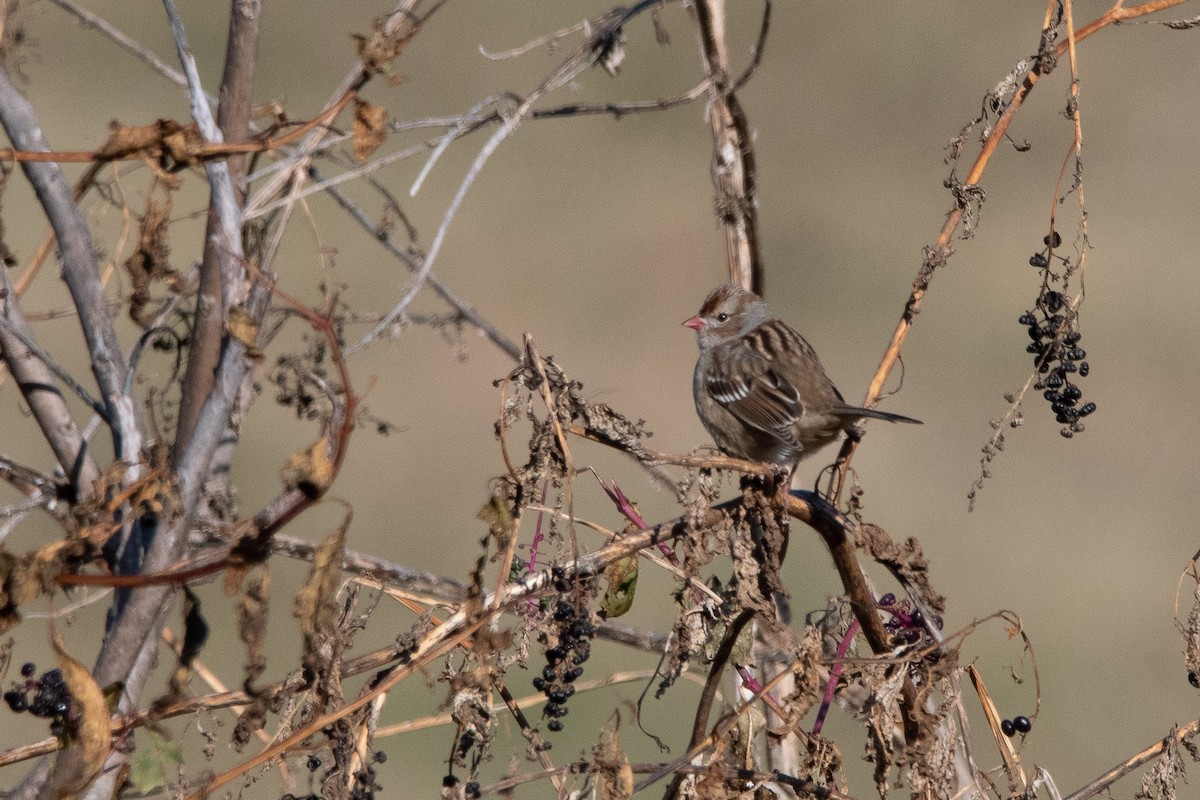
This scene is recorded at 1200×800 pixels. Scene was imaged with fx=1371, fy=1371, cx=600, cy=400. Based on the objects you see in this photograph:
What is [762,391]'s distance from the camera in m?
4.39

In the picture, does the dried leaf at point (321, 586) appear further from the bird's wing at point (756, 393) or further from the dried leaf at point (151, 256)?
the bird's wing at point (756, 393)

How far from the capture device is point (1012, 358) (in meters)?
10.6

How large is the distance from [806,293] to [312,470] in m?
10.2

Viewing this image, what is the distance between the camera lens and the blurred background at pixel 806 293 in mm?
8555

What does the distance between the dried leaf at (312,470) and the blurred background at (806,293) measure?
15.8 feet

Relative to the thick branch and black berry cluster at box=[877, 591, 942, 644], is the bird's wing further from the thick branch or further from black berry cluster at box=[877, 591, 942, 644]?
the thick branch

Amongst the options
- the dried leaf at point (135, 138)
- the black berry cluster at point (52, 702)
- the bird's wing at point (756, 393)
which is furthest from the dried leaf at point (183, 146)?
the bird's wing at point (756, 393)

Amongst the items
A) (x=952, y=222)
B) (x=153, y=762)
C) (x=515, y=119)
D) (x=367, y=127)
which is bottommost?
(x=153, y=762)

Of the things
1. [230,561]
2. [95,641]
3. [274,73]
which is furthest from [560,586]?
[274,73]

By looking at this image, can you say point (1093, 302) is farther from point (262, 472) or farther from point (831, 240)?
point (262, 472)

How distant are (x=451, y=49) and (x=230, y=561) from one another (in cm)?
1337

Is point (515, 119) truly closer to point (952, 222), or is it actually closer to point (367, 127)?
point (367, 127)

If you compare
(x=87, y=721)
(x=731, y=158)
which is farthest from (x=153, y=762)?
(x=731, y=158)

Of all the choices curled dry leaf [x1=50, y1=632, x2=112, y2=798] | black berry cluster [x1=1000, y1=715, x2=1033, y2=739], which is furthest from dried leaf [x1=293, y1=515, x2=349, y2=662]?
black berry cluster [x1=1000, y1=715, x2=1033, y2=739]
